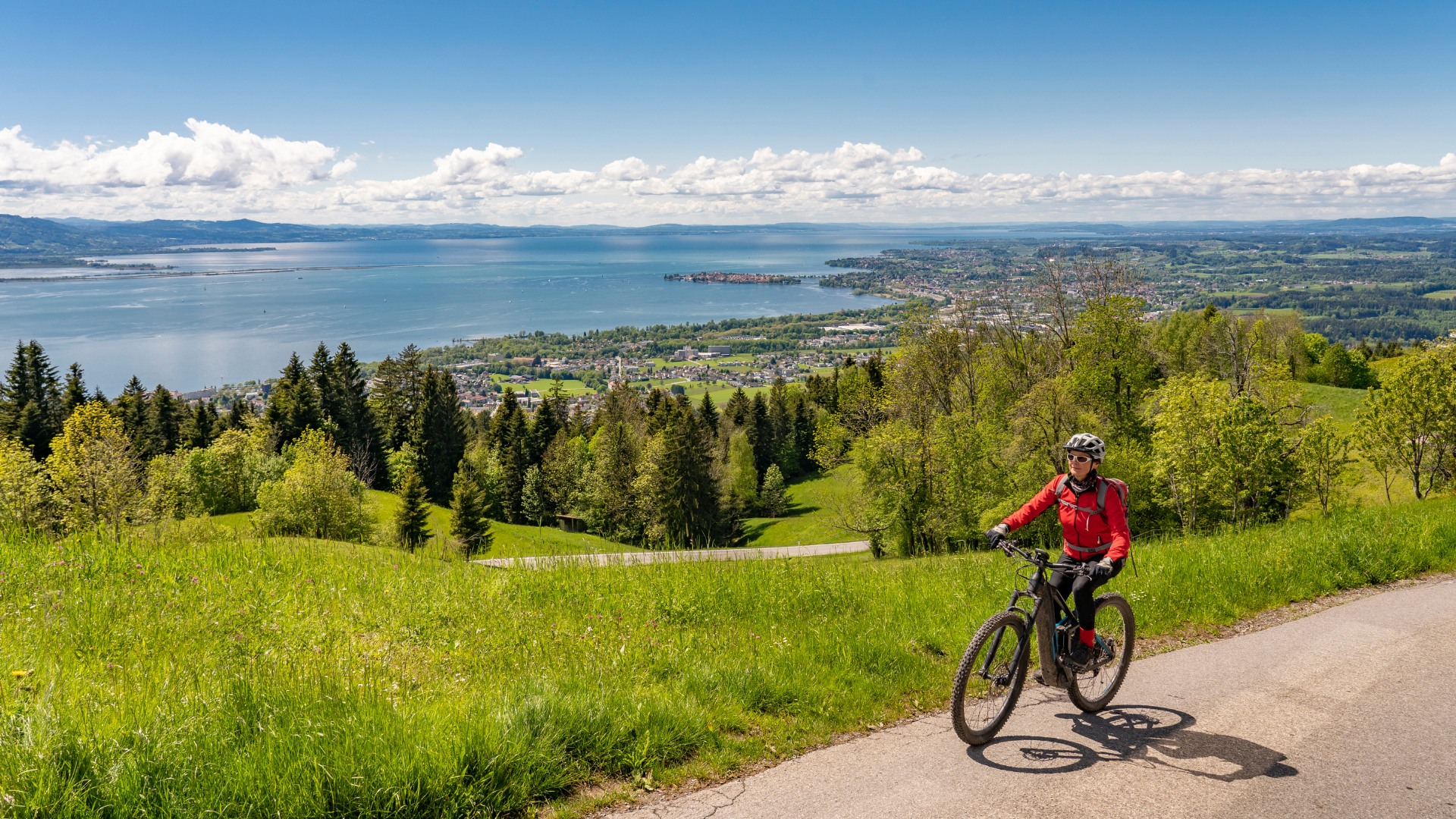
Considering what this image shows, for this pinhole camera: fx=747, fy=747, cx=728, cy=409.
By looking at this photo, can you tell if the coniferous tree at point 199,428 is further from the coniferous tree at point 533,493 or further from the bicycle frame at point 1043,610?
the bicycle frame at point 1043,610

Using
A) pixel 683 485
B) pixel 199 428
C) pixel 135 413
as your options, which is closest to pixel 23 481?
pixel 199 428

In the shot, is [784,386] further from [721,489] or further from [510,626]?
[510,626]

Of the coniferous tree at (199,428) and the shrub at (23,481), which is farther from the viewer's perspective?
the coniferous tree at (199,428)

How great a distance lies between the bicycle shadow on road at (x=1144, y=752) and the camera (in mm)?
4980

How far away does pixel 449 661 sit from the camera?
6.23 metres

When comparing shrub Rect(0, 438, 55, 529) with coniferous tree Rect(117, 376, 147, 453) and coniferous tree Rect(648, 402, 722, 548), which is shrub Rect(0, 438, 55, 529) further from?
coniferous tree Rect(648, 402, 722, 548)

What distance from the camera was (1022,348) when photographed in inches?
1578

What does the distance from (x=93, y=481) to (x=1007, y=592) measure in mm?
38312

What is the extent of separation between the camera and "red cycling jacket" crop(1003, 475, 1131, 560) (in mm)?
5777

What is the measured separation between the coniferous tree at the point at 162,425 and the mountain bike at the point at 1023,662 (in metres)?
73.7

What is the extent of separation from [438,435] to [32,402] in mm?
29214

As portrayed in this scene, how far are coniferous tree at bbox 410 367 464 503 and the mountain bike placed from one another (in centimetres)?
6807

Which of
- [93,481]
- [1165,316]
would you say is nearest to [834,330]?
[1165,316]

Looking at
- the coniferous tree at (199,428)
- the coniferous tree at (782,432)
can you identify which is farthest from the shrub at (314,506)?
the coniferous tree at (782,432)
